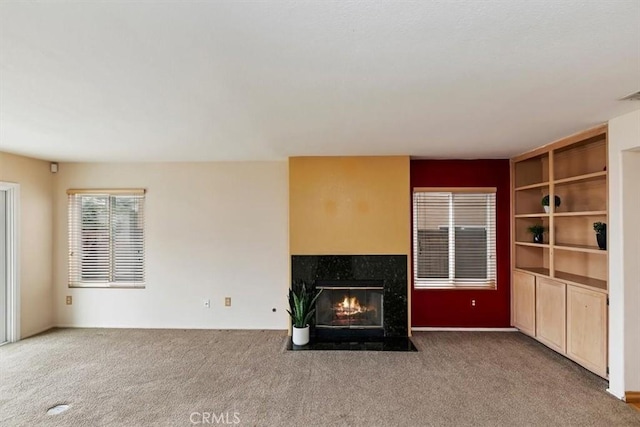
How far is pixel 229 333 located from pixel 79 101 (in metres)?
3.41

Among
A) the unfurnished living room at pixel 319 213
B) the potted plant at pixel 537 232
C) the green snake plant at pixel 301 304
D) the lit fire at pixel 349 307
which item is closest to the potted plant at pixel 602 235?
the unfurnished living room at pixel 319 213

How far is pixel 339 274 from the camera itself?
4.34 m

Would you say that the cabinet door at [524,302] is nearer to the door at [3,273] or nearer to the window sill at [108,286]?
the window sill at [108,286]

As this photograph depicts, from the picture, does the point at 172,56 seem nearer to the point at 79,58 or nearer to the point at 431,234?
the point at 79,58

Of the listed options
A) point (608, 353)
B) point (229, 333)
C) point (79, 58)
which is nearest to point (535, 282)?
point (608, 353)

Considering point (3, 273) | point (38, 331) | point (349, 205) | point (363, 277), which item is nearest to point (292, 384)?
point (363, 277)

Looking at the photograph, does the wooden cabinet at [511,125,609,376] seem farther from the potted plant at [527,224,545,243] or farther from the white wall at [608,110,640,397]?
the white wall at [608,110,640,397]

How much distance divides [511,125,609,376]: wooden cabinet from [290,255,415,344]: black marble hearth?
1.65 meters

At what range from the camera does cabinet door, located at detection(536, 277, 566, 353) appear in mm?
3605

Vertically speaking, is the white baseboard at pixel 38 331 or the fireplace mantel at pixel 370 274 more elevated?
the fireplace mantel at pixel 370 274

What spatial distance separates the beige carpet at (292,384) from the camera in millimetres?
2578

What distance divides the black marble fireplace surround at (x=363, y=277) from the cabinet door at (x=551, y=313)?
1.64 meters

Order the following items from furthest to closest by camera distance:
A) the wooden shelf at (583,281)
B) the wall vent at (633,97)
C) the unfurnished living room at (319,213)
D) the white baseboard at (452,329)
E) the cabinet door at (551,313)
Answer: the white baseboard at (452,329)
the cabinet door at (551,313)
the wooden shelf at (583,281)
the wall vent at (633,97)
the unfurnished living room at (319,213)

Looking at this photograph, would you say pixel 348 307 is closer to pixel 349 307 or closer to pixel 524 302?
pixel 349 307
